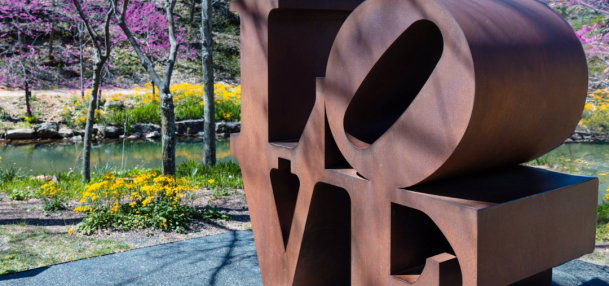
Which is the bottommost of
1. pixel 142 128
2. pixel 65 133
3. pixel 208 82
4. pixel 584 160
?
pixel 584 160

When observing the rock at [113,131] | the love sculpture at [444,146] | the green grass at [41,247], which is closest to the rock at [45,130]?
the rock at [113,131]

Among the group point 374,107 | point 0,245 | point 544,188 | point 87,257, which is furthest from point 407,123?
point 0,245

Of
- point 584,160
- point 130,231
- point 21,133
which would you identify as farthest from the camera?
point 21,133

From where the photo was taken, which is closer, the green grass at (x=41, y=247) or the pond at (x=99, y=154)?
the green grass at (x=41, y=247)

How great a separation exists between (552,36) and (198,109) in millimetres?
13405

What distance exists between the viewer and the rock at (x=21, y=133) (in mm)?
13148

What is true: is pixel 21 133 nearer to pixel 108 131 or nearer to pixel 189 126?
pixel 108 131

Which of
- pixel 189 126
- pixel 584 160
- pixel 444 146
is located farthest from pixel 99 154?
pixel 444 146

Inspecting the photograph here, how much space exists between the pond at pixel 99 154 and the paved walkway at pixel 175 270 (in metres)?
6.08

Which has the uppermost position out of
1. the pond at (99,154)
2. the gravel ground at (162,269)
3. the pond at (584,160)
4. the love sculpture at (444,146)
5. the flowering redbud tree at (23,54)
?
the flowering redbud tree at (23,54)

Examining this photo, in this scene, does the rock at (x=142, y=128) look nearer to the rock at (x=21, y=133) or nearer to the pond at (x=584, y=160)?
the rock at (x=21, y=133)

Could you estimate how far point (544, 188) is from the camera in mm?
2012

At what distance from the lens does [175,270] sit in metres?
4.11

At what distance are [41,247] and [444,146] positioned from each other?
4339 mm
